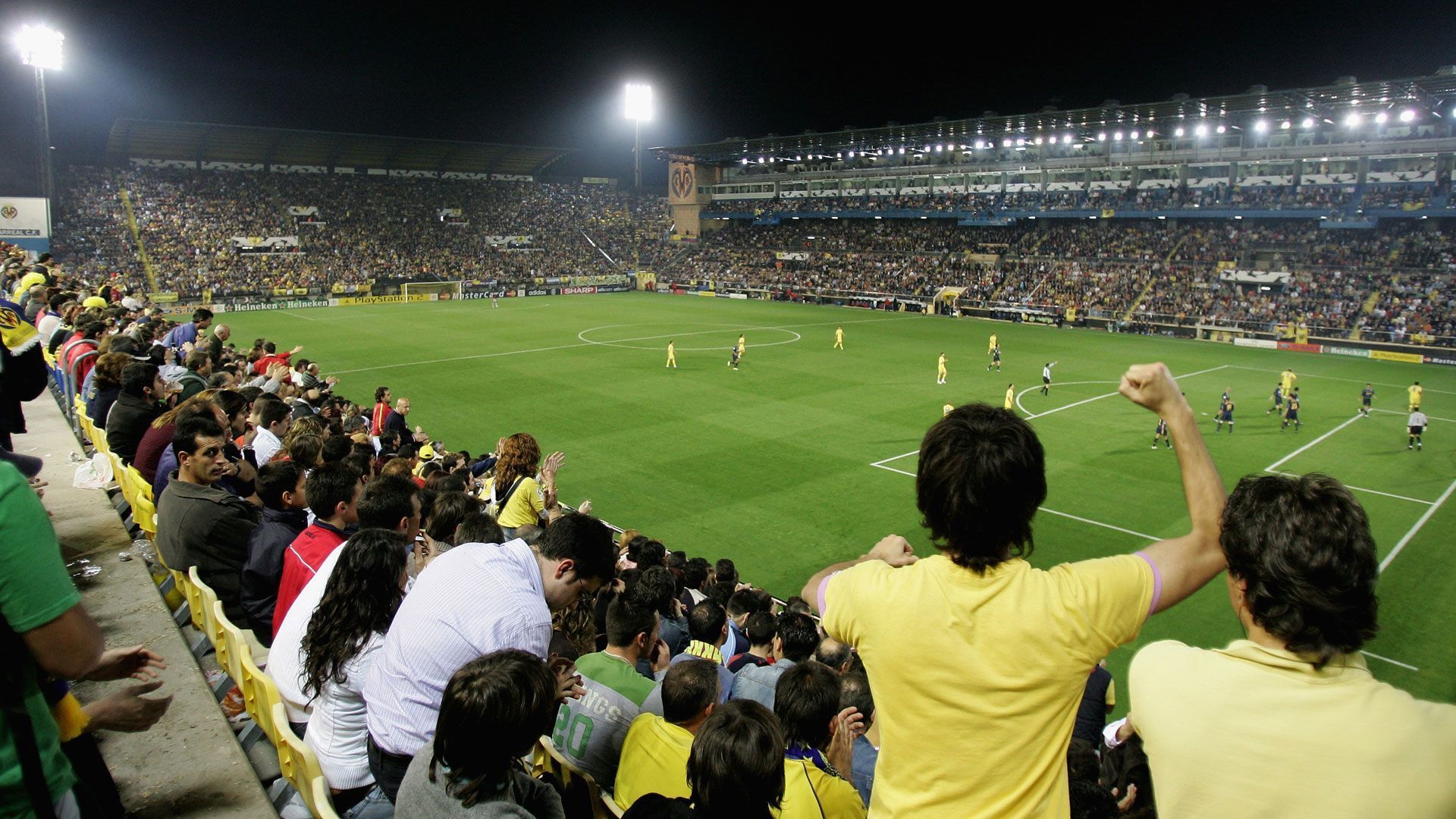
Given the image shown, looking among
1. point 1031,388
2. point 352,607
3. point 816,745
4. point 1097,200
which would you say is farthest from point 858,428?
point 1097,200

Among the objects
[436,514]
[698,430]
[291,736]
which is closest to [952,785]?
[291,736]

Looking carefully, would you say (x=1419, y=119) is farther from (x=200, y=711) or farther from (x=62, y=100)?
(x=62, y=100)

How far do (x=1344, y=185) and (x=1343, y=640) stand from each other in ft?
213

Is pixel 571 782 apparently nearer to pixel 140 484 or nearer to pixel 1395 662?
pixel 140 484

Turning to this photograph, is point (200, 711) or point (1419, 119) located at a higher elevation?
point (1419, 119)

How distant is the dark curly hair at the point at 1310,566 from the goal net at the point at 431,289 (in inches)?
2592

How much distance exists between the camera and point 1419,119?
4853cm

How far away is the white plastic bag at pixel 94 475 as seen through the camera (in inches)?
332

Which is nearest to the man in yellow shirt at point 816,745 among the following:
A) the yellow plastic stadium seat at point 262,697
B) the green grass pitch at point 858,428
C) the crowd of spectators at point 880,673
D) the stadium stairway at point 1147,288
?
the crowd of spectators at point 880,673

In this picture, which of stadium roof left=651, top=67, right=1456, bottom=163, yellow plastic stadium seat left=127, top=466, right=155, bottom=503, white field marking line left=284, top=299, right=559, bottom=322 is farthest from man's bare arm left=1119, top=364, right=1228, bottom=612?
white field marking line left=284, top=299, right=559, bottom=322

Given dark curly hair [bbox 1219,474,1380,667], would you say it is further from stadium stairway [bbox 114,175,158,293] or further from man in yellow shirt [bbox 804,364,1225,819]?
stadium stairway [bbox 114,175,158,293]

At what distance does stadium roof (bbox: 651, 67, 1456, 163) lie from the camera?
4109 cm

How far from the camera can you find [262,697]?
178 inches

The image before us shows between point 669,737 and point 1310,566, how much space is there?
286cm
